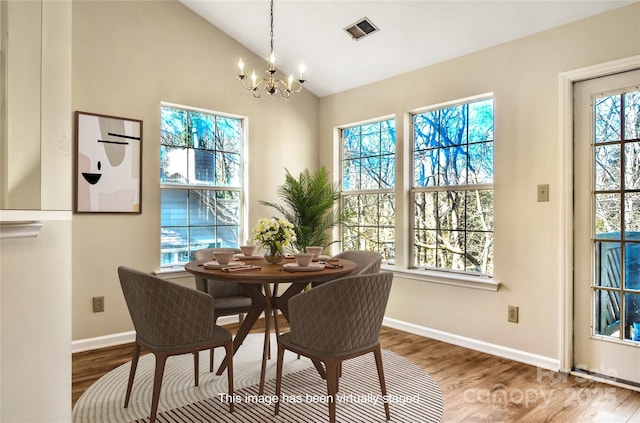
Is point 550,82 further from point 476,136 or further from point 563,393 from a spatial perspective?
point 563,393

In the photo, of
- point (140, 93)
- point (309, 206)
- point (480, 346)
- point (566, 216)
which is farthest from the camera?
point (309, 206)

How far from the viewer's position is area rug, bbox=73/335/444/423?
2.17 meters

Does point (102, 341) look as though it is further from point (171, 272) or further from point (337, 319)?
point (337, 319)

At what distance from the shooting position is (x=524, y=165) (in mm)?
3027

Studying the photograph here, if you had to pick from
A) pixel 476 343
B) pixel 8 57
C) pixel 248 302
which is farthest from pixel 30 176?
pixel 476 343

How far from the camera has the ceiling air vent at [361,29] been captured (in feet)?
11.0

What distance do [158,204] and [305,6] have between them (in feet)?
6.88

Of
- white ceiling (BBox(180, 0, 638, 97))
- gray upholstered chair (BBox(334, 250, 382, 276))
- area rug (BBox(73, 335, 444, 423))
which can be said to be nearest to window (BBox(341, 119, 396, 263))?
white ceiling (BBox(180, 0, 638, 97))

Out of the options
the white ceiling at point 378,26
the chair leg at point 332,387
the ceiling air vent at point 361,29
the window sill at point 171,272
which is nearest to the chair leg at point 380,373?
the chair leg at point 332,387

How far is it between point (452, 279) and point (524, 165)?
1072 mm

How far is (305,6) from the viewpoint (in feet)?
10.9

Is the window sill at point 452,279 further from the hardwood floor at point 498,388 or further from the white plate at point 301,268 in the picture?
the white plate at point 301,268

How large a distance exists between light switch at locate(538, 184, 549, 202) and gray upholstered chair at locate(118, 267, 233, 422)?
2375mm

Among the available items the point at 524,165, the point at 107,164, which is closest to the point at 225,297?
the point at 107,164
